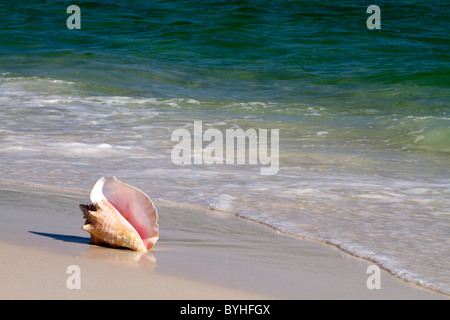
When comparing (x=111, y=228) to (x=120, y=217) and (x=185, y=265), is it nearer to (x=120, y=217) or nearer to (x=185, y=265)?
(x=120, y=217)

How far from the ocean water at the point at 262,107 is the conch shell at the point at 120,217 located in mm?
757

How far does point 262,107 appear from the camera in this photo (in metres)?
8.62

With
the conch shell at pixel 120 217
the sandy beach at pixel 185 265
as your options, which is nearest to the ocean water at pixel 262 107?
the sandy beach at pixel 185 265

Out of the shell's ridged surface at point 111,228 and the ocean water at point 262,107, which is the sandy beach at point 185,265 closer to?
the shell's ridged surface at point 111,228

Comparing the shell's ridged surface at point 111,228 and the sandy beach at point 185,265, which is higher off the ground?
the shell's ridged surface at point 111,228

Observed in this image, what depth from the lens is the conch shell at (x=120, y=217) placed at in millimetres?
2941

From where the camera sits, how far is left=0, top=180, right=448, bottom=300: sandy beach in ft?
8.11

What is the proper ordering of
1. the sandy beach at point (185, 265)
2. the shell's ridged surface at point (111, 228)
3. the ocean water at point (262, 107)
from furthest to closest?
the ocean water at point (262, 107), the shell's ridged surface at point (111, 228), the sandy beach at point (185, 265)

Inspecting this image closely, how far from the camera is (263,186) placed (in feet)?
14.3

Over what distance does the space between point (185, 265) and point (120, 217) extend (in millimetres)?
369

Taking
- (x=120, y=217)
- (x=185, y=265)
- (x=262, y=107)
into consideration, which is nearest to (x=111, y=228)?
(x=120, y=217)

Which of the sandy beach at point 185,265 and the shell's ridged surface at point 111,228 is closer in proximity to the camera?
the sandy beach at point 185,265

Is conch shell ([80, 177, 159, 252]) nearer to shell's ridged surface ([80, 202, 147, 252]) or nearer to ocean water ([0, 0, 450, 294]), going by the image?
shell's ridged surface ([80, 202, 147, 252])

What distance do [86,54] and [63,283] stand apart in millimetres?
10869
